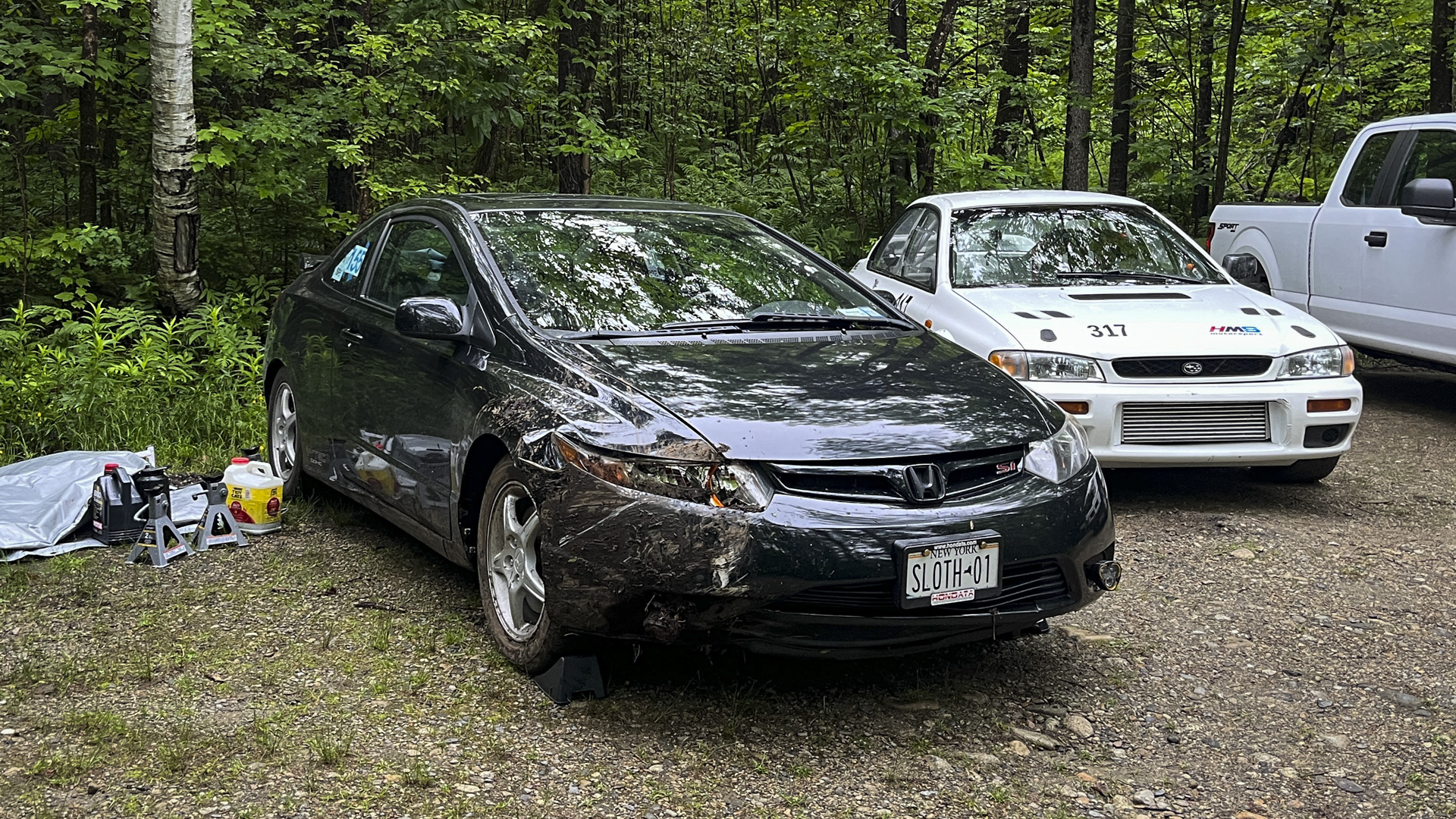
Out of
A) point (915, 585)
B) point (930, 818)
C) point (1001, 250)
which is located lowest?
point (930, 818)

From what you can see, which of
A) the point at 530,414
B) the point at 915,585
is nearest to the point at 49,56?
the point at 530,414

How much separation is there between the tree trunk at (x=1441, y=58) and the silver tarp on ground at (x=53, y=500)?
12.1m

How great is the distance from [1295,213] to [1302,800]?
7.20 metres

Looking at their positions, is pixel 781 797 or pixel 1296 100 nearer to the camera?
pixel 781 797

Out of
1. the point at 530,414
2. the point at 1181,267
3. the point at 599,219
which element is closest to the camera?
the point at 530,414

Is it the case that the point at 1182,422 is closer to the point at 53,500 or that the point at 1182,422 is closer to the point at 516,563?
the point at 516,563

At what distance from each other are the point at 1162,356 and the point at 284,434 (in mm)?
4335

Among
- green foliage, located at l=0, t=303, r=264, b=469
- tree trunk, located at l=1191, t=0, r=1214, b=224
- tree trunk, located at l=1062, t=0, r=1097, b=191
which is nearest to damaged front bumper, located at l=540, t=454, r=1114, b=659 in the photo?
green foliage, located at l=0, t=303, r=264, b=469

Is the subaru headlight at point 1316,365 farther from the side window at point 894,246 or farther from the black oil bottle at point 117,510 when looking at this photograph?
the black oil bottle at point 117,510

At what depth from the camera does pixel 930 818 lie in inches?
127

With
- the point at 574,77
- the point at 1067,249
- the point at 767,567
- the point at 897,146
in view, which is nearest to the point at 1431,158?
the point at 1067,249

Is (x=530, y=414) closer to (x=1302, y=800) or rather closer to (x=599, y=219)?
(x=599, y=219)

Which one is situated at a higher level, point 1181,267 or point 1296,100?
point 1296,100

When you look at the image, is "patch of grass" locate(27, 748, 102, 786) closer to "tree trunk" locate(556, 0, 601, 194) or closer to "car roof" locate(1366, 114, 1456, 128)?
"car roof" locate(1366, 114, 1456, 128)
